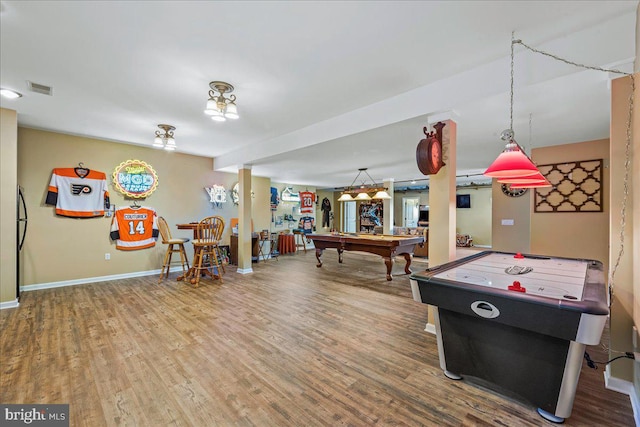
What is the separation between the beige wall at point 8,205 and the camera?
352cm

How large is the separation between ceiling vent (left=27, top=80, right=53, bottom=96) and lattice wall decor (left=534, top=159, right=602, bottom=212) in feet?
22.5

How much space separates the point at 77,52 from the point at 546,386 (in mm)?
4308

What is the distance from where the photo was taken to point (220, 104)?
293 centimetres

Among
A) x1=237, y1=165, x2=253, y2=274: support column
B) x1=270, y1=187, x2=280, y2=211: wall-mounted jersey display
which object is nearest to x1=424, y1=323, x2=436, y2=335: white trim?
x1=237, y1=165, x2=253, y2=274: support column

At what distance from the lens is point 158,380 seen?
2.03 metres

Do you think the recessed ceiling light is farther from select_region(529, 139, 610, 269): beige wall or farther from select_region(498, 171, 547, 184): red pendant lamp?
select_region(529, 139, 610, 269): beige wall

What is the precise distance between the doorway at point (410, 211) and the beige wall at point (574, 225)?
7.69 meters

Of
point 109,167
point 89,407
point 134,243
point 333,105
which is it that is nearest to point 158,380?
point 89,407

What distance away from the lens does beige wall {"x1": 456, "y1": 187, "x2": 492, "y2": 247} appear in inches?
410

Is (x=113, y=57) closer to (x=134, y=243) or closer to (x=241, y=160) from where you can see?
(x=241, y=160)

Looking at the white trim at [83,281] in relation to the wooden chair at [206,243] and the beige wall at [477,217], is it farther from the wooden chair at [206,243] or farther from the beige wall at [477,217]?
the beige wall at [477,217]

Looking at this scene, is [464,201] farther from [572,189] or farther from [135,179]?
[135,179]

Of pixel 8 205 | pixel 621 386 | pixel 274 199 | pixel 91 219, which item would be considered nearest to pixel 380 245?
pixel 621 386

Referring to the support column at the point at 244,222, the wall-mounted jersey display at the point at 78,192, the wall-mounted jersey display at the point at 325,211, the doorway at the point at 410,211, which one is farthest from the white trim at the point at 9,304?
the doorway at the point at 410,211
